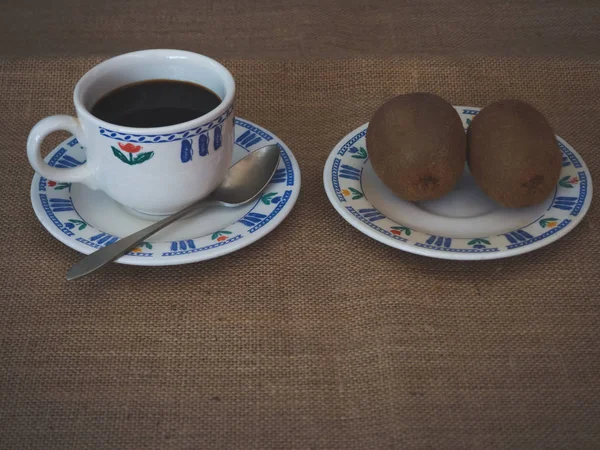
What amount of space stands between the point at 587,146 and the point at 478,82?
182mm

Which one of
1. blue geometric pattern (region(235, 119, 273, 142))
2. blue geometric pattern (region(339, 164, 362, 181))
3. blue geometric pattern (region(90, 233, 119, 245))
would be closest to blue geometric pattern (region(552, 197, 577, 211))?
blue geometric pattern (region(339, 164, 362, 181))

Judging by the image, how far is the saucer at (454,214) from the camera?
653 mm

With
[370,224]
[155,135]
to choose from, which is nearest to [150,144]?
[155,135]

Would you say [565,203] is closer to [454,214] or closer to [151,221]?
[454,214]

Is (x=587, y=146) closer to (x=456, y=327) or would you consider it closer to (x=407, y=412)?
(x=456, y=327)

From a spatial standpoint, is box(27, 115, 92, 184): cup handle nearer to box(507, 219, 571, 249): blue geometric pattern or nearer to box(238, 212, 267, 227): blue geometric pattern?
box(238, 212, 267, 227): blue geometric pattern

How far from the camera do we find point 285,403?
1.86ft

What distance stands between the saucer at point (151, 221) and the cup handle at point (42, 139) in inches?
1.3

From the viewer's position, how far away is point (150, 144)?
0.64 m

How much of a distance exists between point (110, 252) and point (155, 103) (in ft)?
0.57

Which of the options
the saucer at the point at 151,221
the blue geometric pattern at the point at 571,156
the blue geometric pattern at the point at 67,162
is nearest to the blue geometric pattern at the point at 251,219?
the saucer at the point at 151,221

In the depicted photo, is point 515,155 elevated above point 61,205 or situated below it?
above

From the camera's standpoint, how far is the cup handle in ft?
2.20

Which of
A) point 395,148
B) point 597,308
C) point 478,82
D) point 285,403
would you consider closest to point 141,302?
point 285,403
